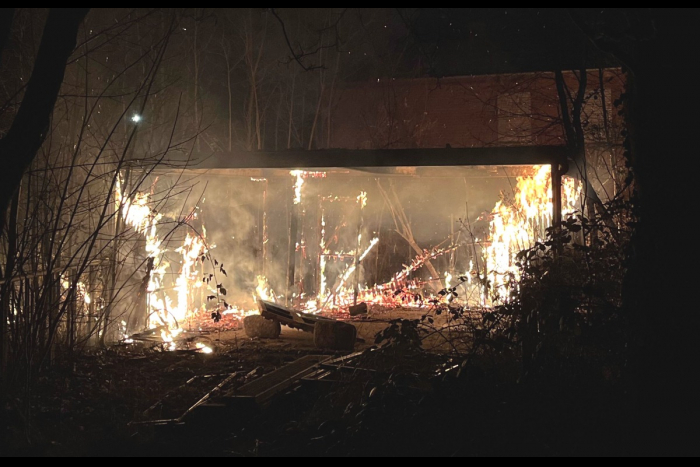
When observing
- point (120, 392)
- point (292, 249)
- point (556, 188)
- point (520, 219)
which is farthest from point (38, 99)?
point (520, 219)

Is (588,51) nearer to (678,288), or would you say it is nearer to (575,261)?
(575,261)

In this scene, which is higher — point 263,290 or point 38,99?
point 38,99

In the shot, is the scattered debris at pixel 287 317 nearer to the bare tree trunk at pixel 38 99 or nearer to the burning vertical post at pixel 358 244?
the burning vertical post at pixel 358 244

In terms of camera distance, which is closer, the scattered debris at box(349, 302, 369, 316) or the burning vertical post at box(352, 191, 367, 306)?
the scattered debris at box(349, 302, 369, 316)

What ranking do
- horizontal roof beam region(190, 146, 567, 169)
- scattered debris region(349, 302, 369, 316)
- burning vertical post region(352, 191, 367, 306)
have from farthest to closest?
burning vertical post region(352, 191, 367, 306), scattered debris region(349, 302, 369, 316), horizontal roof beam region(190, 146, 567, 169)

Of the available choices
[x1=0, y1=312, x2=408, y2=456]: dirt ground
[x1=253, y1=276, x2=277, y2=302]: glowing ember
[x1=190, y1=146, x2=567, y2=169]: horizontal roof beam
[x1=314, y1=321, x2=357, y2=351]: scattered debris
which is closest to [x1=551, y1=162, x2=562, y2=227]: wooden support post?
[x1=190, y1=146, x2=567, y2=169]: horizontal roof beam

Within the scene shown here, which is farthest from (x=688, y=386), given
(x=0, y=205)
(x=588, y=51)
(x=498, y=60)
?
(x=498, y=60)

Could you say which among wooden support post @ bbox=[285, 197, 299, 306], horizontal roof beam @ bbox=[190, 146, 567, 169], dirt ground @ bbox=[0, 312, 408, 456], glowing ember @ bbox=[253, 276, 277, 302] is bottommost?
dirt ground @ bbox=[0, 312, 408, 456]

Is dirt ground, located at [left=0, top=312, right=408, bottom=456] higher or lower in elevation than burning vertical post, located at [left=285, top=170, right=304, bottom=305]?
lower

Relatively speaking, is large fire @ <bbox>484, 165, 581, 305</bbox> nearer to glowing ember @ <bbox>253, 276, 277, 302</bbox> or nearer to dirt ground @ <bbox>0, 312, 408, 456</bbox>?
dirt ground @ <bbox>0, 312, 408, 456</bbox>

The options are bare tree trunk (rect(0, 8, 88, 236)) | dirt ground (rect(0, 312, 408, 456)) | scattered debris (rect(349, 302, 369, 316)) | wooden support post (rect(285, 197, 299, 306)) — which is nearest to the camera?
bare tree trunk (rect(0, 8, 88, 236))

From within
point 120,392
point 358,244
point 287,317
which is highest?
point 358,244

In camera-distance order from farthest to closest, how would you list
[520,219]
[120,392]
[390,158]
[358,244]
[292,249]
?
[358,244] < [292,249] < [520,219] < [390,158] < [120,392]

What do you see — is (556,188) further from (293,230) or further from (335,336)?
(293,230)
